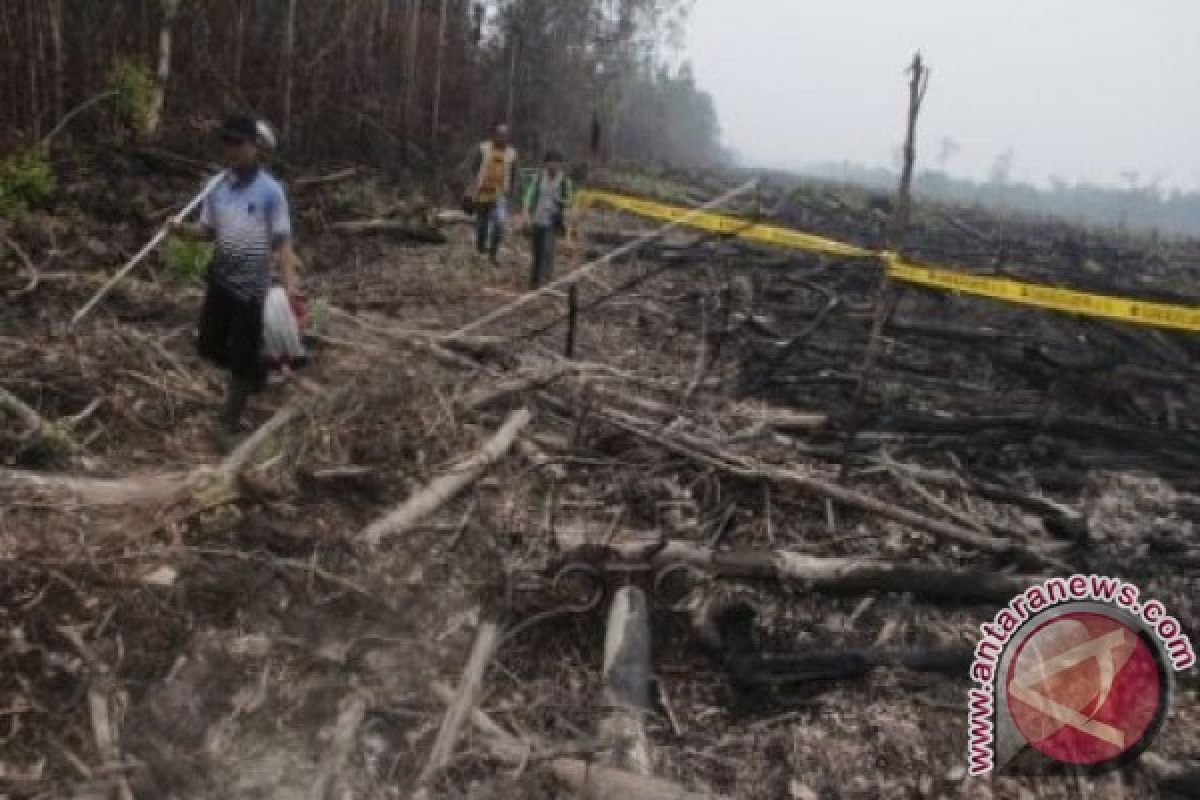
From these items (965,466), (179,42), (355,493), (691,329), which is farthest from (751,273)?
(355,493)

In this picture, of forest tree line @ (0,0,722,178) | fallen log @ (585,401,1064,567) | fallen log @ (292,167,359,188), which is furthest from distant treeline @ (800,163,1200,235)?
fallen log @ (585,401,1064,567)

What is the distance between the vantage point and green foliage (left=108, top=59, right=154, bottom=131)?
10805mm

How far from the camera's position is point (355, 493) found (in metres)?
4.92

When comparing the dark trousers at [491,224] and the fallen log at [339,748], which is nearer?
the fallen log at [339,748]

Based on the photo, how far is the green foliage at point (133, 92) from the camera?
10.8 metres

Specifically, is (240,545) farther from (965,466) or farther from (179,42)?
(179,42)

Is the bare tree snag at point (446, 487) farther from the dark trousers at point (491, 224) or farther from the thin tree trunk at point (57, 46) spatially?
the thin tree trunk at point (57, 46)

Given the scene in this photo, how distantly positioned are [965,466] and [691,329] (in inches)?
164

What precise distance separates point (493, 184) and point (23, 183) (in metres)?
4.87

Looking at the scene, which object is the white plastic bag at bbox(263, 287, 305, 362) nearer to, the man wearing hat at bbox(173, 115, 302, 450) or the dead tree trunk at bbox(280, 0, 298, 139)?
the man wearing hat at bbox(173, 115, 302, 450)

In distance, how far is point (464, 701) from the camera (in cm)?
345

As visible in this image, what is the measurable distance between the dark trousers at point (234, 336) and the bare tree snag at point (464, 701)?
2.31 m

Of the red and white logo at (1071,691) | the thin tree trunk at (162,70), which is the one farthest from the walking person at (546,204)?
the red and white logo at (1071,691)

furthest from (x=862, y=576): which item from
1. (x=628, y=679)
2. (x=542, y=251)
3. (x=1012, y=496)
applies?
(x=542, y=251)
